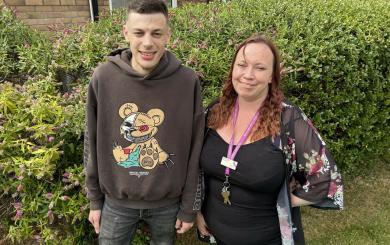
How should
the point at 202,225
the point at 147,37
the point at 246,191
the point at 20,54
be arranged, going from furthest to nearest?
the point at 20,54 < the point at 202,225 < the point at 246,191 < the point at 147,37

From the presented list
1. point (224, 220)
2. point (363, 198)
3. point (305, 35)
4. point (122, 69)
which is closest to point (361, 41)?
point (305, 35)

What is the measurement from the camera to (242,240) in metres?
2.39

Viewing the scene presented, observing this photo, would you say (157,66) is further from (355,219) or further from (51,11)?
(51,11)

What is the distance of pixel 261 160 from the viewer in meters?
2.19

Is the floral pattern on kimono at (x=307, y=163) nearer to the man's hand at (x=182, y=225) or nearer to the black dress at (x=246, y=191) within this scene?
the black dress at (x=246, y=191)

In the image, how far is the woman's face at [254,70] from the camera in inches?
85.0

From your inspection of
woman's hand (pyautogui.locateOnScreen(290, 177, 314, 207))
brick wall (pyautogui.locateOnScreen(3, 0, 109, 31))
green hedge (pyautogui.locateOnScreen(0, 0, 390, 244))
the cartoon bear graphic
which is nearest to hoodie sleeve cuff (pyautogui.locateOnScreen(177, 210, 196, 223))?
the cartoon bear graphic

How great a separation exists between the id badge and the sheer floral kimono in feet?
0.85

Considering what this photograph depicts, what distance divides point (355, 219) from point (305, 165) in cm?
236

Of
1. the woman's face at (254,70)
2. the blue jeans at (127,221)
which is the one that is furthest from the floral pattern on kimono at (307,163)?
the blue jeans at (127,221)

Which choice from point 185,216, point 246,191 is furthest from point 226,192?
point 185,216

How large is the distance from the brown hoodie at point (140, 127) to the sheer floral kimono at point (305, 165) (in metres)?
0.51

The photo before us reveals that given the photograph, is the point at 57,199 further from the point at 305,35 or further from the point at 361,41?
the point at 361,41

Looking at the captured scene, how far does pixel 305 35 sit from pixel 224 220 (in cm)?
229
